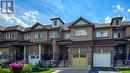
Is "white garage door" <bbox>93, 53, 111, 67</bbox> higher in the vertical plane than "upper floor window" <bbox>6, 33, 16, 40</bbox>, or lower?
lower

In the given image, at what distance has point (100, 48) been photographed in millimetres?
38219

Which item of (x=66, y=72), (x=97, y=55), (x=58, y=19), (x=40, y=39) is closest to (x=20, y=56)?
(x=40, y=39)

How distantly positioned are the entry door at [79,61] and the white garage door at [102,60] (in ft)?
5.65

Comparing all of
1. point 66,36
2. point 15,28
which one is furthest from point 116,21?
point 15,28

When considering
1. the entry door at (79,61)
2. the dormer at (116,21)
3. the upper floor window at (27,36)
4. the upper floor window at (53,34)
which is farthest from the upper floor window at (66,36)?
the dormer at (116,21)

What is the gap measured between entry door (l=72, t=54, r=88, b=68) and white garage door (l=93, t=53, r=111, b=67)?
5.65 feet

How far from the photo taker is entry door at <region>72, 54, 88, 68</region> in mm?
38575

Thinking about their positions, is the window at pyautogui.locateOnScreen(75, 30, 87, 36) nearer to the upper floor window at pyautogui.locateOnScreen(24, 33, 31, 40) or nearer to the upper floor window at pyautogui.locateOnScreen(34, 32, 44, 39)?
the upper floor window at pyautogui.locateOnScreen(34, 32, 44, 39)

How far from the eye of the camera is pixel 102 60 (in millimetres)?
38375

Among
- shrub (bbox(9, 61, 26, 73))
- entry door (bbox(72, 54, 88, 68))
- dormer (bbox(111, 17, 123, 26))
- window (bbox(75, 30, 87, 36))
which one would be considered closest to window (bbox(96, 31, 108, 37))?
window (bbox(75, 30, 87, 36))

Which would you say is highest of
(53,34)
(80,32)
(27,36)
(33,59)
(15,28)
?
(15,28)

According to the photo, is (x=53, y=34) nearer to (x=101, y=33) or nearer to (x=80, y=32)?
(x=80, y=32)

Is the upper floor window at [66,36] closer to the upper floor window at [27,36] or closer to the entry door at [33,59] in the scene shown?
the entry door at [33,59]

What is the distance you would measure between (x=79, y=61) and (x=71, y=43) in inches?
140
